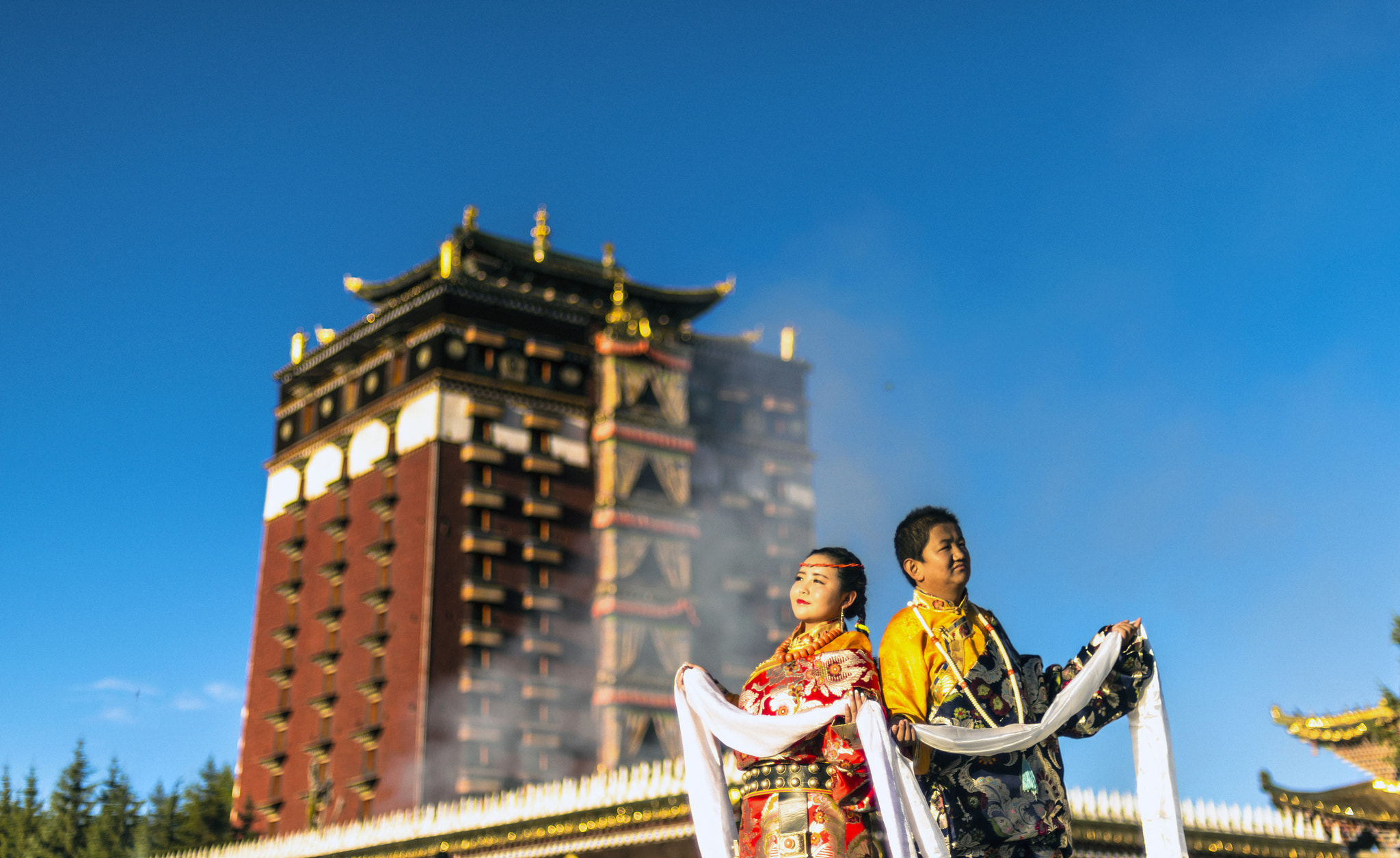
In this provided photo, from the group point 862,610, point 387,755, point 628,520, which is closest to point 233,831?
point 387,755

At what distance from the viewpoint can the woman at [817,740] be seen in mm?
6305

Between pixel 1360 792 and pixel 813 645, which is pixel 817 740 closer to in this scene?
pixel 813 645

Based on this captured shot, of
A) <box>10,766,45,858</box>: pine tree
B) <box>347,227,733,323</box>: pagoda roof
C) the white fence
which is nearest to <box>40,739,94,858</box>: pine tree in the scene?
<box>10,766,45,858</box>: pine tree

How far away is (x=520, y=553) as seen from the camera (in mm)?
38094

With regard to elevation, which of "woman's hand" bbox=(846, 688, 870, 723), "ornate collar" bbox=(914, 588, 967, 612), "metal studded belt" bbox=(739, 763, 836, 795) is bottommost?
"metal studded belt" bbox=(739, 763, 836, 795)

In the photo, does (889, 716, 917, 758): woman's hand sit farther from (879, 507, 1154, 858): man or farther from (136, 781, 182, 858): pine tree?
(136, 781, 182, 858): pine tree

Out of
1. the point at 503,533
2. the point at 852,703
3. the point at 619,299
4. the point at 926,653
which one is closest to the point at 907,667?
the point at 926,653

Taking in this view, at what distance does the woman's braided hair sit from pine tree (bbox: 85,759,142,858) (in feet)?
117

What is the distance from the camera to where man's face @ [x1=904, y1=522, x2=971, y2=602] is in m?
6.63

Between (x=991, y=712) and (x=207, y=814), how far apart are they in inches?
1608

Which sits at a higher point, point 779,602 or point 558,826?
point 779,602

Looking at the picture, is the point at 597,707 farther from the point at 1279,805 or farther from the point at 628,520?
the point at 1279,805

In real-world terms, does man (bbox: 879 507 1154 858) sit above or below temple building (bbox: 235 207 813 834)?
below

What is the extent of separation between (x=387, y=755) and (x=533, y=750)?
12.0 feet
